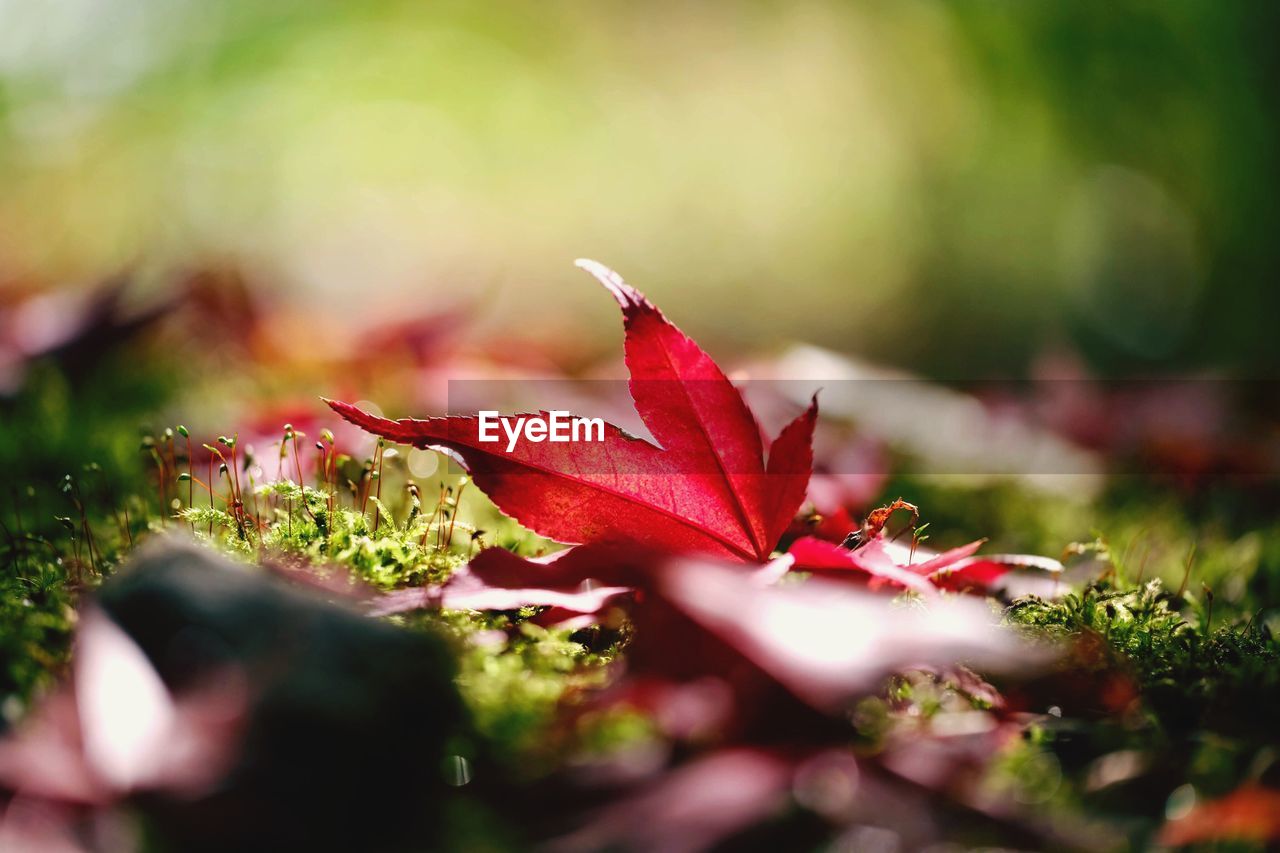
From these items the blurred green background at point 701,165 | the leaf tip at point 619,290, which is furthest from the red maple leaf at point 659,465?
the blurred green background at point 701,165

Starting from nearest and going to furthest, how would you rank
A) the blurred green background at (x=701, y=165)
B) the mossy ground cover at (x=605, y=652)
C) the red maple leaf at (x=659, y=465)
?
the mossy ground cover at (x=605, y=652) → the red maple leaf at (x=659, y=465) → the blurred green background at (x=701, y=165)

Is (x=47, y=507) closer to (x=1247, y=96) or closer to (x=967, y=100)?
(x=1247, y=96)

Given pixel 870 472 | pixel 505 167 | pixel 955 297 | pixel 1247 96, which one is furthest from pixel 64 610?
pixel 505 167

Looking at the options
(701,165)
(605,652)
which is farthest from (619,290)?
(701,165)

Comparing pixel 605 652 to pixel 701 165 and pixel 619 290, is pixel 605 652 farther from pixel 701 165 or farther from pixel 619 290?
pixel 701 165

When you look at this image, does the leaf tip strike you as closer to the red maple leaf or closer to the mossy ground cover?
the red maple leaf

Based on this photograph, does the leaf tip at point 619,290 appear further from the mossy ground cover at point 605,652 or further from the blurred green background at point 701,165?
the blurred green background at point 701,165
